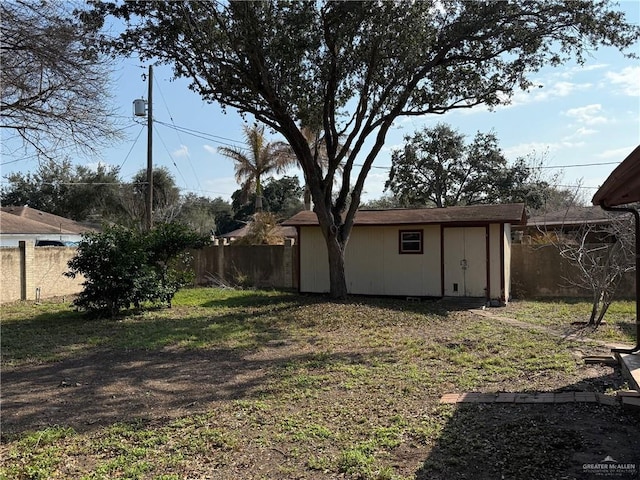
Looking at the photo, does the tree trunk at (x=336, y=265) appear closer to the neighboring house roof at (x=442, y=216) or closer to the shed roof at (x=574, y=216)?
the neighboring house roof at (x=442, y=216)

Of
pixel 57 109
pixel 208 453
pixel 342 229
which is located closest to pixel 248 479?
pixel 208 453

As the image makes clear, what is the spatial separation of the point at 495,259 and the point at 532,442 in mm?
10190

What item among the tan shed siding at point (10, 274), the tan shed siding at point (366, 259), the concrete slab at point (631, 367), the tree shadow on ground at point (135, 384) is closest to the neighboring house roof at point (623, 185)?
the concrete slab at point (631, 367)

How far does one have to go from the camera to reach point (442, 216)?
14164 mm

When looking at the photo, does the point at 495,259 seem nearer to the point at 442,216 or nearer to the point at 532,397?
the point at 442,216

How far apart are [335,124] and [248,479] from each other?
11.1 metres

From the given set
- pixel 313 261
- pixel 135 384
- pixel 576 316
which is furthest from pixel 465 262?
pixel 135 384

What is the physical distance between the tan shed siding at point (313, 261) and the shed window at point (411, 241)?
7.87 feet

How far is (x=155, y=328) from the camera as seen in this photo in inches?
390

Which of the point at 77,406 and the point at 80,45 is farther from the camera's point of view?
the point at 80,45

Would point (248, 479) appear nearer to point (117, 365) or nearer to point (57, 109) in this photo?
point (117, 365)

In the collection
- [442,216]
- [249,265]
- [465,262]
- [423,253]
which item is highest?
[442,216]

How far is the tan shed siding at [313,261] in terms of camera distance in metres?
15.6

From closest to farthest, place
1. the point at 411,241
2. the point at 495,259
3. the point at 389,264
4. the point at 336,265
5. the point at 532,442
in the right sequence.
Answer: the point at 532,442, the point at 336,265, the point at 495,259, the point at 411,241, the point at 389,264
